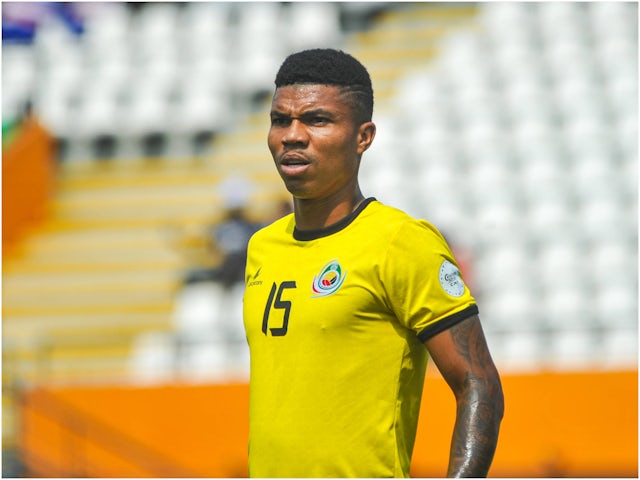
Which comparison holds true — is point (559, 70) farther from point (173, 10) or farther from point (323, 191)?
point (323, 191)

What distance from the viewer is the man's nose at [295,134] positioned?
2.52 m

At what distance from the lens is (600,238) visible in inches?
411

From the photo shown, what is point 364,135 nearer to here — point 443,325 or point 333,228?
point 333,228

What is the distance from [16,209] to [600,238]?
6565mm

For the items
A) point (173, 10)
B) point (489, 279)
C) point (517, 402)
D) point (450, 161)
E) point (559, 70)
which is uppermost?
point (173, 10)

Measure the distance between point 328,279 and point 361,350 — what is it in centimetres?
17

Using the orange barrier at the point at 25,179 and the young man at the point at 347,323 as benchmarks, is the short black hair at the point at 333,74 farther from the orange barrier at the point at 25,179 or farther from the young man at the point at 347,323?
the orange barrier at the point at 25,179

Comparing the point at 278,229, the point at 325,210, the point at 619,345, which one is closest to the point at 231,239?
the point at 619,345

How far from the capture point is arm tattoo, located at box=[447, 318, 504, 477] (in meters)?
2.29

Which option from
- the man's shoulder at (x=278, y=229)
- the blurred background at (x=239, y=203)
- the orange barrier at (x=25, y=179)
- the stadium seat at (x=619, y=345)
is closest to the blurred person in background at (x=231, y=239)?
the blurred background at (x=239, y=203)

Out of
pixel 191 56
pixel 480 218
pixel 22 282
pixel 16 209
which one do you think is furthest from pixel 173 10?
pixel 480 218

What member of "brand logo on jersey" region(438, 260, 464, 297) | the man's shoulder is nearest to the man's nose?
the man's shoulder

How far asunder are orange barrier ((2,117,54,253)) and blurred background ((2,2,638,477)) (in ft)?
0.11

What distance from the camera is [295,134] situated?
99.3 inches
